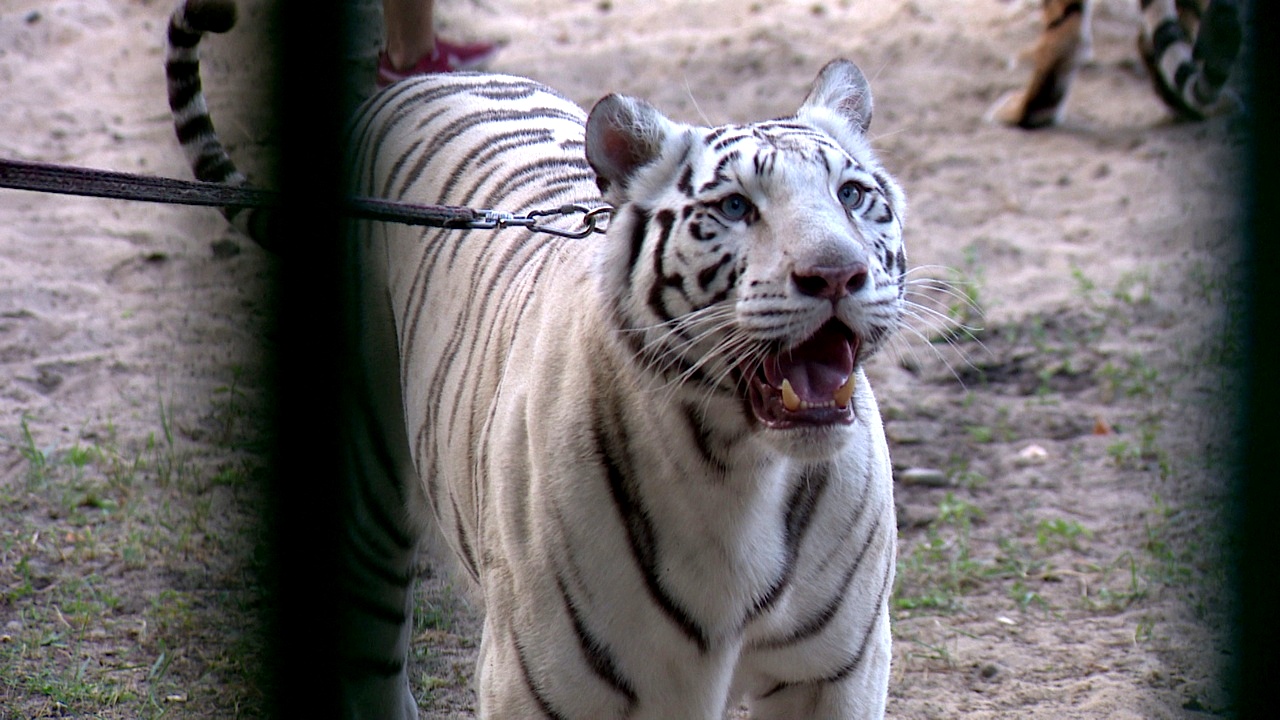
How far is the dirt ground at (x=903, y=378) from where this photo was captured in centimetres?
271

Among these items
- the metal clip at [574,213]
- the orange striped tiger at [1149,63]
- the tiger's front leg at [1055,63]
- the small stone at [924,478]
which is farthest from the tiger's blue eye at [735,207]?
the tiger's front leg at [1055,63]

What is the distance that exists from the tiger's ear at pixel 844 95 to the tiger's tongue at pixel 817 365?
41 centimetres

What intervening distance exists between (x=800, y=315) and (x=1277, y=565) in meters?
0.56

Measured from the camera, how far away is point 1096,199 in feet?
16.2

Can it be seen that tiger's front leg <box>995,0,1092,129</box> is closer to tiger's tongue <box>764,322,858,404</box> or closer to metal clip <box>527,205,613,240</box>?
metal clip <box>527,205,613,240</box>

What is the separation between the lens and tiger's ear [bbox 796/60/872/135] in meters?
2.04

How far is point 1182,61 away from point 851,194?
13.0ft

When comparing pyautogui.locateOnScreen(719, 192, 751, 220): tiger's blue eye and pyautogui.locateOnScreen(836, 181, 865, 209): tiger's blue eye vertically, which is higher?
pyautogui.locateOnScreen(836, 181, 865, 209): tiger's blue eye

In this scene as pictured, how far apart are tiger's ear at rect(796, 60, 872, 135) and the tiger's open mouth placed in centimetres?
41

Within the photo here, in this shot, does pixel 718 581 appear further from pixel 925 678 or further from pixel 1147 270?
pixel 1147 270

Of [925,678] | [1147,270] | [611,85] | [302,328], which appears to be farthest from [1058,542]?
[611,85]

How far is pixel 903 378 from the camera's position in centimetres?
405

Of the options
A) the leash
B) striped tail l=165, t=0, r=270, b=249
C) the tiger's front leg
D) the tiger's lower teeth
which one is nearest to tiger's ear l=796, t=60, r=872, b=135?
the leash

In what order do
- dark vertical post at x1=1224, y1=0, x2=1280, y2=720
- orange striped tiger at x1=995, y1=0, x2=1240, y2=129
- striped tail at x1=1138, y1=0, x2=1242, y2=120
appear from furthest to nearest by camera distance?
orange striped tiger at x1=995, y1=0, x2=1240, y2=129, striped tail at x1=1138, y1=0, x2=1242, y2=120, dark vertical post at x1=1224, y1=0, x2=1280, y2=720
